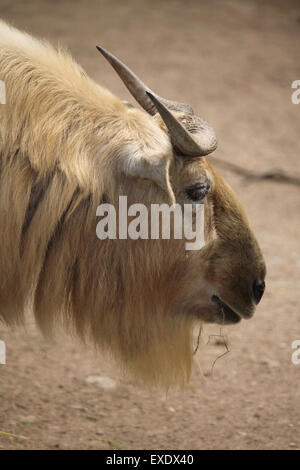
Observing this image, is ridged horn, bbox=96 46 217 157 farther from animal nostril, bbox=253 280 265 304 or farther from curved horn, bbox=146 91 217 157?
animal nostril, bbox=253 280 265 304

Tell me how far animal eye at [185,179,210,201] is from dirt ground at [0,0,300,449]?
1.02 meters

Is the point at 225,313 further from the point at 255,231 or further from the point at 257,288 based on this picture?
the point at 255,231

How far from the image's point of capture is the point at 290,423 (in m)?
3.47

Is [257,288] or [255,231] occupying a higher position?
[257,288]

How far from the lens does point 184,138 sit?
2.49 m

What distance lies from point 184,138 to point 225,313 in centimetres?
81

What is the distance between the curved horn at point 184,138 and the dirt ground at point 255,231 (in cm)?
120

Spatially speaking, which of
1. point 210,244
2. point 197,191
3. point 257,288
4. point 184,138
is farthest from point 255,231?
point 184,138

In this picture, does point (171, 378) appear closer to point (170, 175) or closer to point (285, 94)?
point (170, 175)

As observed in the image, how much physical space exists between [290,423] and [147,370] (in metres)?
0.97

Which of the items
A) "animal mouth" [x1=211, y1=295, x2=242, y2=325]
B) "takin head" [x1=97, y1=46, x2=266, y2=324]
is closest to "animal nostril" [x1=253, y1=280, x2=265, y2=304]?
"takin head" [x1=97, y1=46, x2=266, y2=324]

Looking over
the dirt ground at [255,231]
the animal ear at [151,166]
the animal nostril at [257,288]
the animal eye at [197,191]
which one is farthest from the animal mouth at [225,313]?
the dirt ground at [255,231]

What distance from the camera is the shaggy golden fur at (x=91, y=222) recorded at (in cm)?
246

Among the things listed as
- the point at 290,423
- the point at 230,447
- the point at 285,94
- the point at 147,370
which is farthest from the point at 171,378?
the point at 285,94
